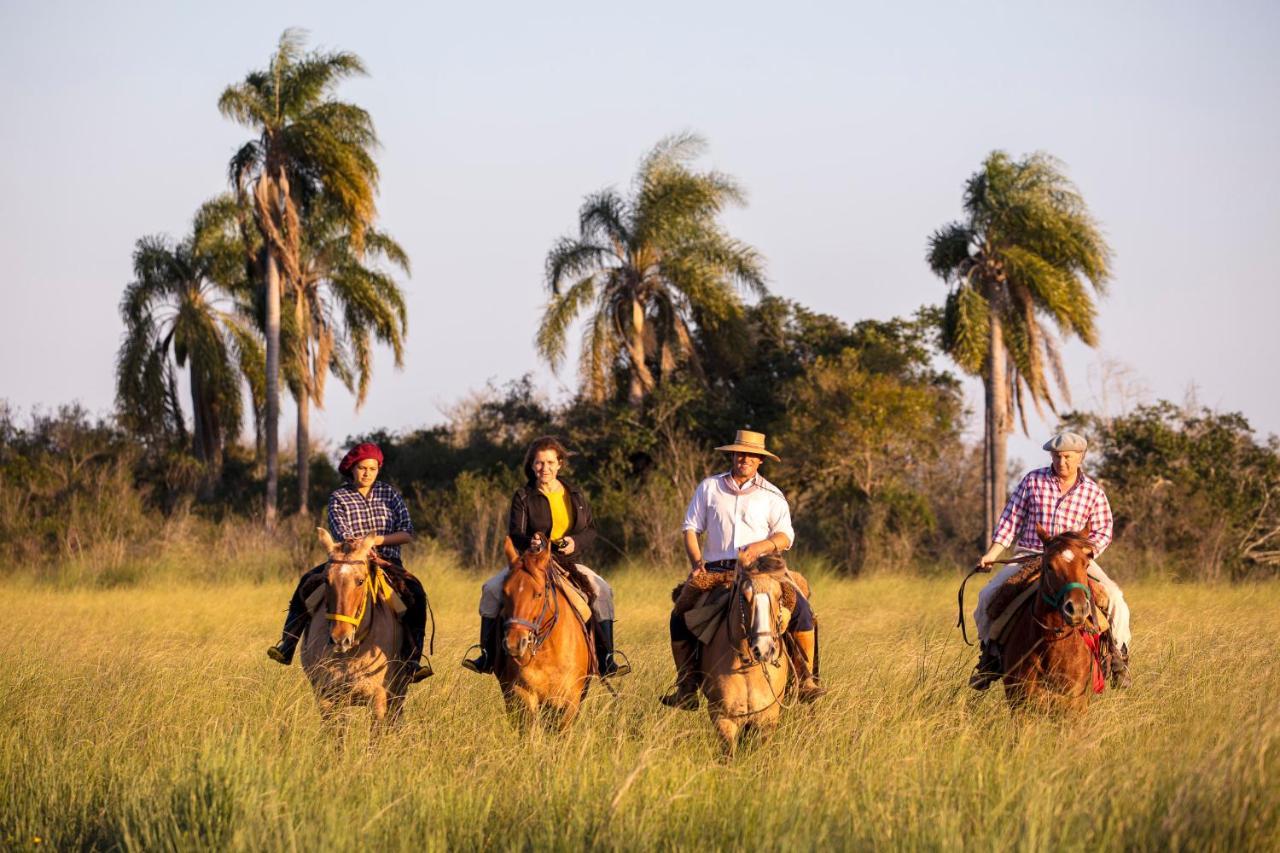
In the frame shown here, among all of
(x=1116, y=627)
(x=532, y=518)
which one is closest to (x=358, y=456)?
(x=532, y=518)

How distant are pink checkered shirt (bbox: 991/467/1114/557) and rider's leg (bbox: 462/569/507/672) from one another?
333 cm

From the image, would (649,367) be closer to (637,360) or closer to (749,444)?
(637,360)

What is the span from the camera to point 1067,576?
8.62m

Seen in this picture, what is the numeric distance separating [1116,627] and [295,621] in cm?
550

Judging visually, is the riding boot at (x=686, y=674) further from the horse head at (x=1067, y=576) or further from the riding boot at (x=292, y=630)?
the riding boot at (x=292, y=630)

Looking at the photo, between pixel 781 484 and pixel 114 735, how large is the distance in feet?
69.3

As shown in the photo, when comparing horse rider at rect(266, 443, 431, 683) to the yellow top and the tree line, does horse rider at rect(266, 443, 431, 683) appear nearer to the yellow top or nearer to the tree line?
the yellow top

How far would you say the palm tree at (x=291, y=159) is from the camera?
30.7 m

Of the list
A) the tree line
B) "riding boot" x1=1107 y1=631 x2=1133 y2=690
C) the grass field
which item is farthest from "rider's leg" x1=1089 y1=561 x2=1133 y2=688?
the tree line

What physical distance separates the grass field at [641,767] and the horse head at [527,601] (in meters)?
0.59

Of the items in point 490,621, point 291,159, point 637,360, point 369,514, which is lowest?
point 490,621

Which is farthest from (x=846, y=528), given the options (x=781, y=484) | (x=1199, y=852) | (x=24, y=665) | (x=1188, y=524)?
(x=1199, y=852)

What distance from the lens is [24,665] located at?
11555mm

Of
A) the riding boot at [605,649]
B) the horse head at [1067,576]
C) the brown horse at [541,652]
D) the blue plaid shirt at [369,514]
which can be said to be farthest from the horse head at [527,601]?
the horse head at [1067,576]
